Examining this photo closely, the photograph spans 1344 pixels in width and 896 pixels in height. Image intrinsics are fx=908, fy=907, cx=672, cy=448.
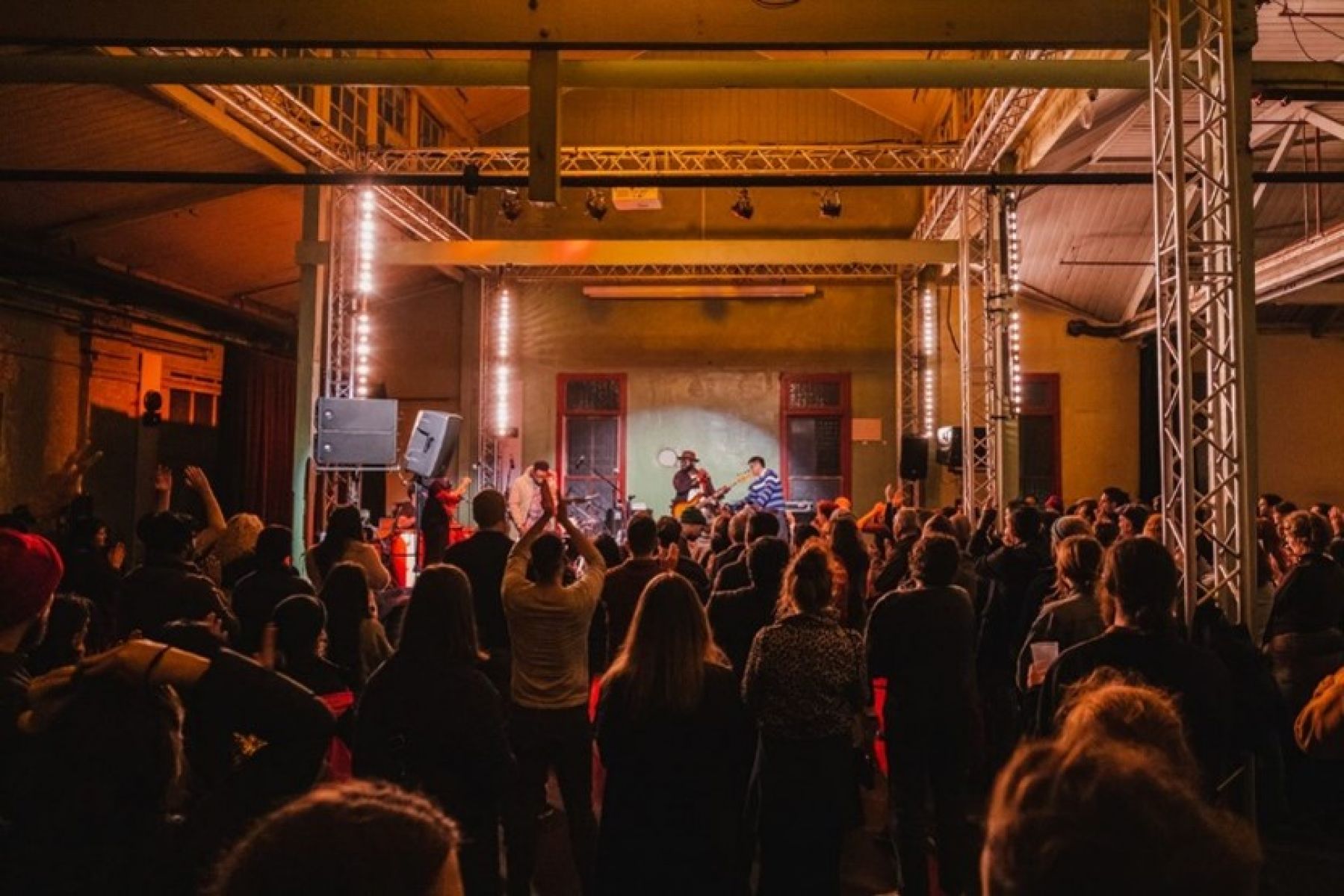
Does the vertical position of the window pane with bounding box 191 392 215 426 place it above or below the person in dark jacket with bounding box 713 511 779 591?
above

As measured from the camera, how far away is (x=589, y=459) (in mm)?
15219

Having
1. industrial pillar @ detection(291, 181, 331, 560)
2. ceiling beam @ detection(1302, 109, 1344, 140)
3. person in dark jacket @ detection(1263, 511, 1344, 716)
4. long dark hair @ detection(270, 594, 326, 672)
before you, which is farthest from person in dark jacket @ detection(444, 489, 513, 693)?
ceiling beam @ detection(1302, 109, 1344, 140)

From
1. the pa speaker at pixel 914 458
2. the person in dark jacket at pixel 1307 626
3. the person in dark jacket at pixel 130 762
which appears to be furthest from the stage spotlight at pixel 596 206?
the person in dark jacket at pixel 130 762

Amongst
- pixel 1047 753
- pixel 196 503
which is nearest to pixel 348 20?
pixel 1047 753

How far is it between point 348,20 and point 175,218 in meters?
7.12

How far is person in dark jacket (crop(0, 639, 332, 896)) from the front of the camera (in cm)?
160

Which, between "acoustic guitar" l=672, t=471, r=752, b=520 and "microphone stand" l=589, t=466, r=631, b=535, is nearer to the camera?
"acoustic guitar" l=672, t=471, r=752, b=520

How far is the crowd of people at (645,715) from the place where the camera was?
2.68 ft

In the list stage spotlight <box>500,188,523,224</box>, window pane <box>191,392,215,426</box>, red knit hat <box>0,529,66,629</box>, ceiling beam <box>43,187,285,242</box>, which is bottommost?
red knit hat <box>0,529,66,629</box>

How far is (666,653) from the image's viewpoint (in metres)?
2.51

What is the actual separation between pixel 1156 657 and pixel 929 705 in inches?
37.6

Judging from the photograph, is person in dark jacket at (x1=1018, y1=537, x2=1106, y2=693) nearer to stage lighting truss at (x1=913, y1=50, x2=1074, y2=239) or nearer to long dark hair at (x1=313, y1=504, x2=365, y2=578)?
long dark hair at (x1=313, y1=504, x2=365, y2=578)

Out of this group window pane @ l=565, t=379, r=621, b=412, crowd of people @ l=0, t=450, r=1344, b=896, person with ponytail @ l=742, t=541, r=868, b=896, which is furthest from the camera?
window pane @ l=565, t=379, r=621, b=412

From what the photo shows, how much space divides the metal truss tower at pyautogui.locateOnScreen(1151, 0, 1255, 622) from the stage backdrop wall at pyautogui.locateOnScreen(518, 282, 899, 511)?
10531mm
